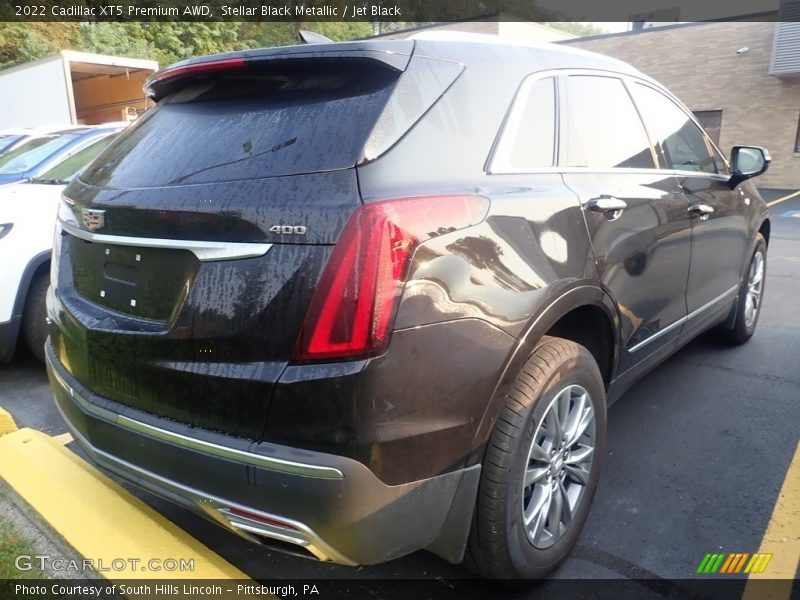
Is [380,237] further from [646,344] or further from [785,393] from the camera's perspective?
[785,393]

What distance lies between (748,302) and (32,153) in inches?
238

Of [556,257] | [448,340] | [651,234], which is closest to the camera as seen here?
[448,340]

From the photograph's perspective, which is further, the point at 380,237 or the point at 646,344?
the point at 646,344

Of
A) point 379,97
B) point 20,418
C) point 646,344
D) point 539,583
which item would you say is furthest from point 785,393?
point 20,418

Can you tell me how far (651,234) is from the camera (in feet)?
8.91

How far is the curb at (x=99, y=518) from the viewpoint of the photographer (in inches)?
82.7

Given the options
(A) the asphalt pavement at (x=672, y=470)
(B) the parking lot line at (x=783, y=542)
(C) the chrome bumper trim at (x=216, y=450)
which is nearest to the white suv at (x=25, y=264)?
(A) the asphalt pavement at (x=672, y=470)

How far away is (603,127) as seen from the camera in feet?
8.76

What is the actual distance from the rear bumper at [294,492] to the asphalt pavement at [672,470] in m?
0.60

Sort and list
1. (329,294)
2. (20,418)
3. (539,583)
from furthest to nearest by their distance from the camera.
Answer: (20,418) → (539,583) → (329,294)

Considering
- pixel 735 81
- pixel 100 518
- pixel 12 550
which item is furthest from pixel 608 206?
pixel 735 81

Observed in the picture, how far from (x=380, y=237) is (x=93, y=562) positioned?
1.51 metres

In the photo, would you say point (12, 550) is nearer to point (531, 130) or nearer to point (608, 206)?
point (531, 130)

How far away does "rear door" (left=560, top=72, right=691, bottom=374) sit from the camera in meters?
2.40
